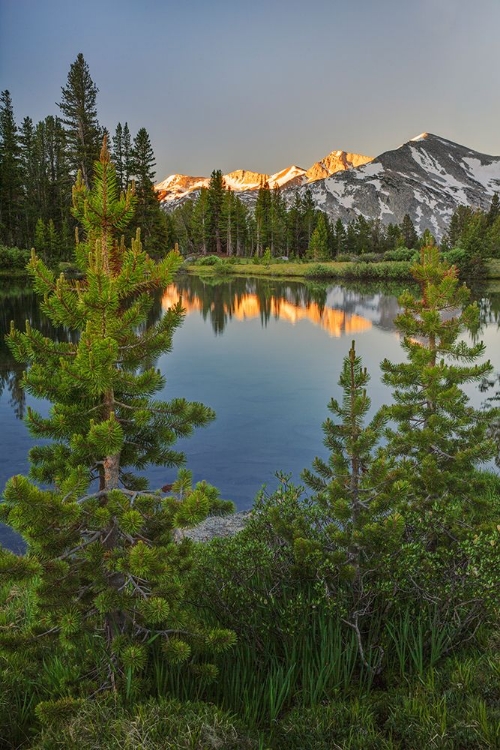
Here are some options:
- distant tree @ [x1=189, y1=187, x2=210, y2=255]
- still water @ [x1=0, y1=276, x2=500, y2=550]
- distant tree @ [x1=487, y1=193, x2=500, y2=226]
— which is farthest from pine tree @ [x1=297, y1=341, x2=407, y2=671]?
distant tree @ [x1=487, y1=193, x2=500, y2=226]

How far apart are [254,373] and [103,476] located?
69.3 ft

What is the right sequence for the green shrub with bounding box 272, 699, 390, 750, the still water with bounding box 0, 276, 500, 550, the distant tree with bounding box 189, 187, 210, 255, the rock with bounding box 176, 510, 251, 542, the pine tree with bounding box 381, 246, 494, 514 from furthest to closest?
the distant tree with bounding box 189, 187, 210, 255 < the still water with bounding box 0, 276, 500, 550 < the rock with bounding box 176, 510, 251, 542 < the pine tree with bounding box 381, 246, 494, 514 < the green shrub with bounding box 272, 699, 390, 750

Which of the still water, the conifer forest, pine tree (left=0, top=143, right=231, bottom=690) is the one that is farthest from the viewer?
the still water

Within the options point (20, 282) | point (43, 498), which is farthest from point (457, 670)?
point (20, 282)

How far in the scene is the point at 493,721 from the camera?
329 cm

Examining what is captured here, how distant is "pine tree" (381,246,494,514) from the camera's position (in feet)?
24.2

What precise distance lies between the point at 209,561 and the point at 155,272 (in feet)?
10.2

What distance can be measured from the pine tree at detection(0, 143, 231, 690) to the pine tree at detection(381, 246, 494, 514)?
4.11 m

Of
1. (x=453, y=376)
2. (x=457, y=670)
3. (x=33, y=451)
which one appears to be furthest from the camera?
(x=453, y=376)

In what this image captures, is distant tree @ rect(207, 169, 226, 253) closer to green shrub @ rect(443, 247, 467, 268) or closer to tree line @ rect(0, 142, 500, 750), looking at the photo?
green shrub @ rect(443, 247, 467, 268)

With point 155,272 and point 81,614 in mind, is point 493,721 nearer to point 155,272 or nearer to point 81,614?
point 81,614

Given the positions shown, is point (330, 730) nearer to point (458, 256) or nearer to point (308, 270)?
point (308, 270)

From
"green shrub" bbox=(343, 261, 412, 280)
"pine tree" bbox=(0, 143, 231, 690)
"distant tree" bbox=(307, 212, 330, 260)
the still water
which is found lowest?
the still water

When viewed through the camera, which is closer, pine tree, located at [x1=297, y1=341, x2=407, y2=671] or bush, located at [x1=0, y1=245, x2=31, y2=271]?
pine tree, located at [x1=297, y1=341, x2=407, y2=671]
